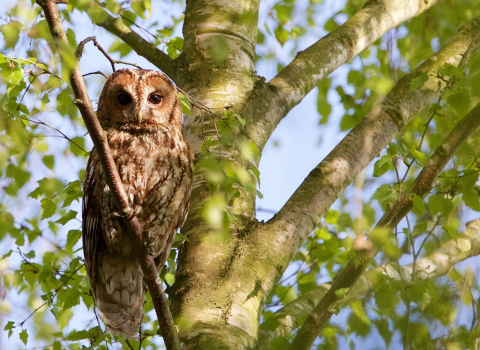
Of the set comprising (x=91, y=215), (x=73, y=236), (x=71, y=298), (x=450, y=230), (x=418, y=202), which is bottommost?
(x=450, y=230)

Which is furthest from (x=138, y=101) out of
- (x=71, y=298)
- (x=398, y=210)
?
(x=398, y=210)

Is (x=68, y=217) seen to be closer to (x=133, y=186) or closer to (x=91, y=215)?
(x=91, y=215)

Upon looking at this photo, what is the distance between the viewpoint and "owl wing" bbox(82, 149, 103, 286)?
270cm

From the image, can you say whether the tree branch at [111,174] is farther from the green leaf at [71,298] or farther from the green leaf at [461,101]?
the green leaf at [461,101]

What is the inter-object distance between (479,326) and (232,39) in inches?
72.6

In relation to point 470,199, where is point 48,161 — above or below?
above

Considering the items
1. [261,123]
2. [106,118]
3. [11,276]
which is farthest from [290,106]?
[11,276]

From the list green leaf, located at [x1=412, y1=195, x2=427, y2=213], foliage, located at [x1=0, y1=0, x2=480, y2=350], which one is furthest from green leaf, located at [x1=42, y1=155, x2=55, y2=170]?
green leaf, located at [x1=412, y1=195, x2=427, y2=213]

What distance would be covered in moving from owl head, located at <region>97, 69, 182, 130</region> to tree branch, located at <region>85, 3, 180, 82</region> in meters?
0.10

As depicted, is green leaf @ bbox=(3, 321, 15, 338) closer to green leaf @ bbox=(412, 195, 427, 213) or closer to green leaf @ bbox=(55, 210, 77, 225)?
green leaf @ bbox=(55, 210, 77, 225)

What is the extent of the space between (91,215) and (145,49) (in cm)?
106

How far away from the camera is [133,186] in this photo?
8.76 feet

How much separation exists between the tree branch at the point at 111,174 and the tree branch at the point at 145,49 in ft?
4.09

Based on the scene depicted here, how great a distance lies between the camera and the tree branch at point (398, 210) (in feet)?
7.58
